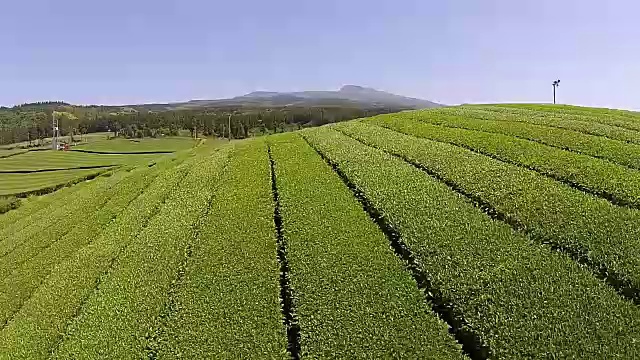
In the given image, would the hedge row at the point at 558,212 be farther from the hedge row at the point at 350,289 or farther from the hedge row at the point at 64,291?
the hedge row at the point at 64,291

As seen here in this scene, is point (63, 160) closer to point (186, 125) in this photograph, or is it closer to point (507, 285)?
point (186, 125)

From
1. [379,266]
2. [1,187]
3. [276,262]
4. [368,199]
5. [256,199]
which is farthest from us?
[1,187]

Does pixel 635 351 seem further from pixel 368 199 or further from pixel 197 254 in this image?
pixel 197 254

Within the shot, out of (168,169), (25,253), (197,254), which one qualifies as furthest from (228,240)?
(168,169)

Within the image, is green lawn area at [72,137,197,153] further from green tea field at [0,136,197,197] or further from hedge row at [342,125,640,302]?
hedge row at [342,125,640,302]

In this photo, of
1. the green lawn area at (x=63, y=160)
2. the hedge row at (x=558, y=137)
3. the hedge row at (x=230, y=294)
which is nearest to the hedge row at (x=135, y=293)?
the hedge row at (x=230, y=294)

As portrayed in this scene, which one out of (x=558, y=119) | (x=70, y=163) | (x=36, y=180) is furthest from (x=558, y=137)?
(x=70, y=163)

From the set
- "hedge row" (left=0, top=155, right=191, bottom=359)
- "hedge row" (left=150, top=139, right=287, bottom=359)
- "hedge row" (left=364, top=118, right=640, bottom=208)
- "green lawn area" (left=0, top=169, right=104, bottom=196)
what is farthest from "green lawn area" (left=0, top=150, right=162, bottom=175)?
"hedge row" (left=150, top=139, right=287, bottom=359)
